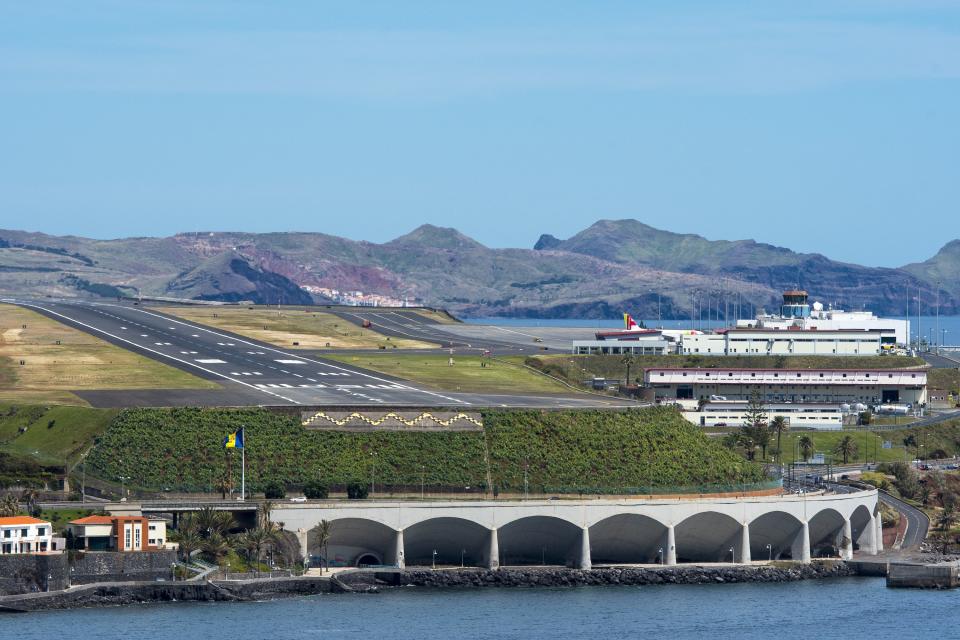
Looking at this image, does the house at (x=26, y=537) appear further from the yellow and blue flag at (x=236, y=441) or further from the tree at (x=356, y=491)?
the tree at (x=356, y=491)

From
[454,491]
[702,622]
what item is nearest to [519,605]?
[702,622]

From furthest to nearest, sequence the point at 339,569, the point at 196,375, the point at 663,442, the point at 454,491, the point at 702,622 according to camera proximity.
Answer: the point at 196,375
the point at 663,442
the point at 454,491
the point at 339,569
the point at 702,622

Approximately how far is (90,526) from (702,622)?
39162mm

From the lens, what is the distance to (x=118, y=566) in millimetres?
127688

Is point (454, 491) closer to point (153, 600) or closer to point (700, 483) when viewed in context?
point (700, 483)

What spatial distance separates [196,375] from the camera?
190 m

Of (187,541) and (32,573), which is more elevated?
(187,541)

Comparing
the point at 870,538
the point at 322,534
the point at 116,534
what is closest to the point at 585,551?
the point at 322,534

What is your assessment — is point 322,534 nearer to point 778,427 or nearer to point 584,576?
point 584,576

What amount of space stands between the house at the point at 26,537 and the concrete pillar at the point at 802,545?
55.0 meters

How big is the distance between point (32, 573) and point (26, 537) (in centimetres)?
297

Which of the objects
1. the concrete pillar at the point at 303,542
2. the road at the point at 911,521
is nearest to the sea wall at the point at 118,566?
the concrete pillar at the point at 303,542

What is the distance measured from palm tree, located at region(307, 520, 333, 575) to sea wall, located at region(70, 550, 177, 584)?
1188 cm

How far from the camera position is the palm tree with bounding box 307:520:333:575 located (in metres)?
137
